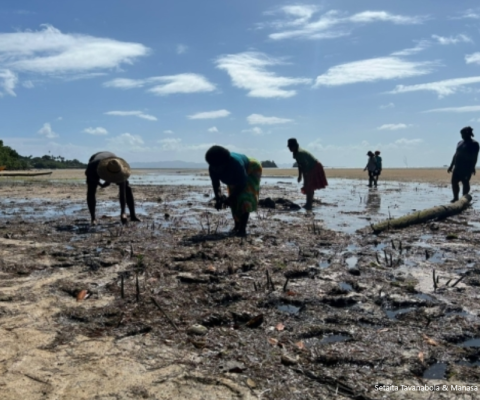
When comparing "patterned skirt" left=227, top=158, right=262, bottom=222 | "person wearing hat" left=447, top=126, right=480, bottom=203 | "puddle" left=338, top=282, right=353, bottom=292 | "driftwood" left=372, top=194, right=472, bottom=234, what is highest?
"person wearing hat" left=447, top=126, right=480, bottom=203

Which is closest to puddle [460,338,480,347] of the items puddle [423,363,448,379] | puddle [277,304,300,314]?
puddle [423,363,448,379]

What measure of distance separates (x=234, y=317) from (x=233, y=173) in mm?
3746

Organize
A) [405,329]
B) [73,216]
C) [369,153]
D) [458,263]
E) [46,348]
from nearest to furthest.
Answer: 1. [46,348]
2. [405,329]
3. [458,263]
4. [73,216]
5. [369,153]

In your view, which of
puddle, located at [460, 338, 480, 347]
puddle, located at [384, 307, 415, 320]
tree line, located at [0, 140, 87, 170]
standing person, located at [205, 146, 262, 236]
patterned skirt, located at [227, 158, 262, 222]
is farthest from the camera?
tree line, located at [0, 140, 87, 170]

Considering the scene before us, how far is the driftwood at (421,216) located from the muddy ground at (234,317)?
107cm

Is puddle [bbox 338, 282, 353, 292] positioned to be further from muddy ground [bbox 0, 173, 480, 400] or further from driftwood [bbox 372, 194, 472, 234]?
driftwood [bbox 372, 194, 472, 234]

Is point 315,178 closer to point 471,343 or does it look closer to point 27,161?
point 471,343

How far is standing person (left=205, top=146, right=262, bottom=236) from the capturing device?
679 cm

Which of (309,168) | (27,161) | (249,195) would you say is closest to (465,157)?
(309,168)

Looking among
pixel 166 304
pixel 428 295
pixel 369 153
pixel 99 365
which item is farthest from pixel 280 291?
pixel 369 153

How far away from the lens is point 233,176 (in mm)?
7074

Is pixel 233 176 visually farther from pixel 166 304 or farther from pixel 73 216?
pixel 73 216

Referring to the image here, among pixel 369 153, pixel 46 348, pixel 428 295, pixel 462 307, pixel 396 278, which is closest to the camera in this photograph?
pixel 46 348

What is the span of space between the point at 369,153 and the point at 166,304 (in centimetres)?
1882
